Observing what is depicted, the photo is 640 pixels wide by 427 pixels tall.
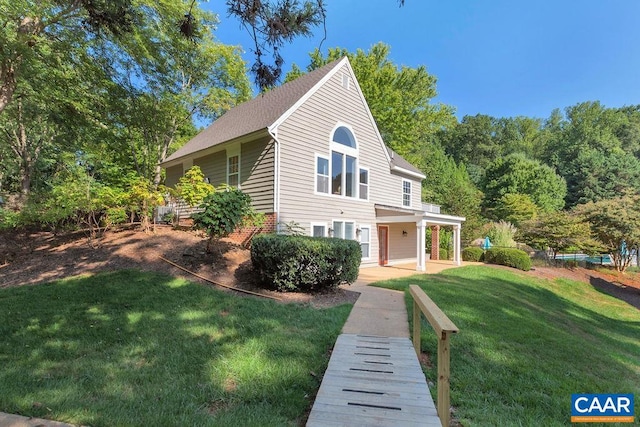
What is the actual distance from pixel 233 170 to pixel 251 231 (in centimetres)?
293

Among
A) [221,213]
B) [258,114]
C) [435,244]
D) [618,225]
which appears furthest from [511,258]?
[221,213]

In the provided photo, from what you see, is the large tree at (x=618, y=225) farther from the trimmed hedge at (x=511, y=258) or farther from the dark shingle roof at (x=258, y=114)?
the dark shingle roof at (x=258, y=114)

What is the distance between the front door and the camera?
16391 millimetres

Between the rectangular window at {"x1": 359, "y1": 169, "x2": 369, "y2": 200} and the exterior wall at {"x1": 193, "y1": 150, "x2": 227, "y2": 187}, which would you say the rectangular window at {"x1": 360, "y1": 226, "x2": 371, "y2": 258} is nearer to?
the rectangular window at {"x1": 359, "y1": 169, "x2": 369, "y2": 200}

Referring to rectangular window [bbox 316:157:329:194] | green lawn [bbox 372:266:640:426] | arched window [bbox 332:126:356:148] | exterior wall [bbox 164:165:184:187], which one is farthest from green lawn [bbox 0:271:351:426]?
exterior wall [bbox 164:165:184:187]

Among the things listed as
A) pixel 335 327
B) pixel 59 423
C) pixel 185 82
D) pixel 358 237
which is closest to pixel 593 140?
pixel 358 237

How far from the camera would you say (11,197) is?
14.4 m

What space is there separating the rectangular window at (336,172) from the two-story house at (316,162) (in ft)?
0.13

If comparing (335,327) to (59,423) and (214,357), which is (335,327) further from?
(59,423)

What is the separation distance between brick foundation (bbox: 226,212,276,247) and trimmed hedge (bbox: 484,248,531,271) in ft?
42.0

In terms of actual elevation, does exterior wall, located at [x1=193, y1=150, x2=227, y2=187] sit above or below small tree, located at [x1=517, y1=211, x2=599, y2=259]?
above

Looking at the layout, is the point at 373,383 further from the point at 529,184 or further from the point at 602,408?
the point at 529,184

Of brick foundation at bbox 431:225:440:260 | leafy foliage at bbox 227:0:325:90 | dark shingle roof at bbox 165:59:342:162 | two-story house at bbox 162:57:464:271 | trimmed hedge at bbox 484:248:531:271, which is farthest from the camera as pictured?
brick foundation at bbox 431:225:440:260

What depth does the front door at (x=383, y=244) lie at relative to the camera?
16.4m
